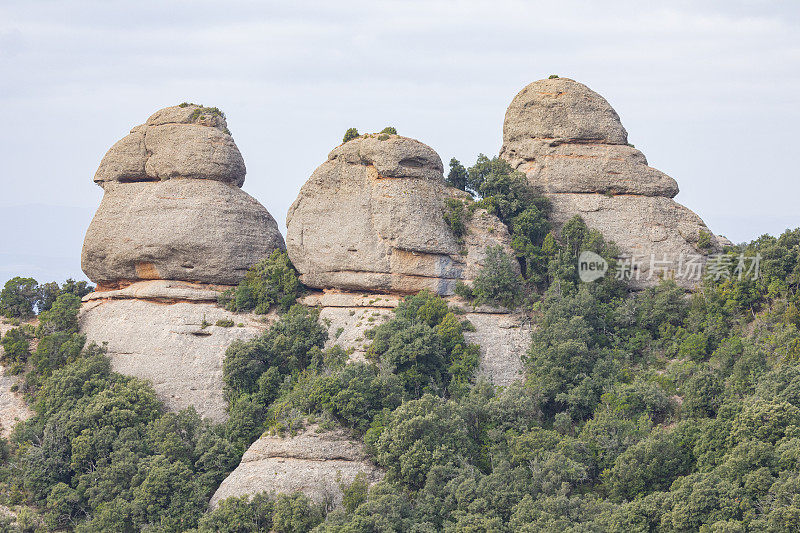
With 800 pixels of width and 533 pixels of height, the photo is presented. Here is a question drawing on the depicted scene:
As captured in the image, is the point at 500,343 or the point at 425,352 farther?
the point at 500,343

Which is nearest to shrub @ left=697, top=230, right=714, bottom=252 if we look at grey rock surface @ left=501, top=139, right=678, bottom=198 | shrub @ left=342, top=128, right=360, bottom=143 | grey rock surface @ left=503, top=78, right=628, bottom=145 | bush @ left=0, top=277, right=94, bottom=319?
grey rock surface @ left=501, top=139, right=678, bottom=198

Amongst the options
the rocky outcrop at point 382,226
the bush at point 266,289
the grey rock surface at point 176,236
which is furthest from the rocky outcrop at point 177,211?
the rocky outcrop at point 382,226

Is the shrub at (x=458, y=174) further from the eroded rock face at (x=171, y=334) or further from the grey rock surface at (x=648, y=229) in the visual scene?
the eroded rock face at (x=171, y=334)

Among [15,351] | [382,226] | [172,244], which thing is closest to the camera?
[15,351]

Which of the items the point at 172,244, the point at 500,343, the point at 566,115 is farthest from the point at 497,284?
the point at 172,244

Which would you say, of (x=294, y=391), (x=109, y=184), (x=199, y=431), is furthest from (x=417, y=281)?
(x=109, y=184)

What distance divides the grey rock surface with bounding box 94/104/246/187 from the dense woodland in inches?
233

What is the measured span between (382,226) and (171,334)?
1169 centimetres

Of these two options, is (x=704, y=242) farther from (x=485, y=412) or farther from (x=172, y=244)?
(x=172, y=244)

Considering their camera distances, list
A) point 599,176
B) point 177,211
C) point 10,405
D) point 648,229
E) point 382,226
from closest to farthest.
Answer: point 10,405 < point 382,226 < point 648,229 < point 177,211 < point 599,176

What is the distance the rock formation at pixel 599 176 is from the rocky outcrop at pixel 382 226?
16.6 ft

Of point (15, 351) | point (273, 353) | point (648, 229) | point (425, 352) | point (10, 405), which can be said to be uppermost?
point (648, 229)

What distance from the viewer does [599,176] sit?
60.0m

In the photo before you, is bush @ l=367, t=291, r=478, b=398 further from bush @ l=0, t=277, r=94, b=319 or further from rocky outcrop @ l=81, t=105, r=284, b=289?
bush @ l=0, t=277, r=94, b=319
